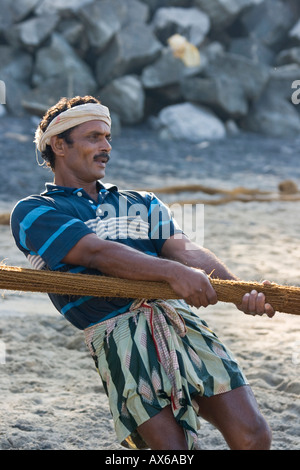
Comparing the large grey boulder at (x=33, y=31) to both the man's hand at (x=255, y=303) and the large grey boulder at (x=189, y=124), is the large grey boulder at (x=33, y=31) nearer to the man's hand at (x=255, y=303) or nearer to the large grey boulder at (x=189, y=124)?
the large grey boulder at (x=189, y=124)

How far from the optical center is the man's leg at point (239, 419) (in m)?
1.75

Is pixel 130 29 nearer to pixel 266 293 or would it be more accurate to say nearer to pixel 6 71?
pixel 6 71

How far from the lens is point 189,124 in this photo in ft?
35.6

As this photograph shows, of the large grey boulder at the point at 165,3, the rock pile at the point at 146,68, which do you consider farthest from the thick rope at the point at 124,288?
the large grey boulder at the point at 165,3

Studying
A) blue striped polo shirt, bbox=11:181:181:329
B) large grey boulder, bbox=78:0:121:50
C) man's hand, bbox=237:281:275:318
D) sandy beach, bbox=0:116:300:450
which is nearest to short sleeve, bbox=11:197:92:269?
blue striped polo shirt, bbox=11:181:181:329

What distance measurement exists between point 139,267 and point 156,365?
269 mm

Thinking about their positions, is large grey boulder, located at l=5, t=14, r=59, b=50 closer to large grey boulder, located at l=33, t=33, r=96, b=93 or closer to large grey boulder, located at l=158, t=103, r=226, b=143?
large grey boulder, located at l=33, t=33, r=96, b=93

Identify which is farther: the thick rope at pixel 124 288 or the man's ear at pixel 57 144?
the man's ear at pixel 57 144

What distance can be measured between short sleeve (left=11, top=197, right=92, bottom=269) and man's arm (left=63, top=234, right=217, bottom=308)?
3 cm

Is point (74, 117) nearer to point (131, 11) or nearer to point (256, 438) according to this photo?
point (256, 438)

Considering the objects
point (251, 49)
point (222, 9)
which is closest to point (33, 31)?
point (222, 9)

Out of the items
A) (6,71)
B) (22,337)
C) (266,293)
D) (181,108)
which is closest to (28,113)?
(6,71)

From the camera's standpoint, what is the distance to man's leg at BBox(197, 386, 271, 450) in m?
1.75
